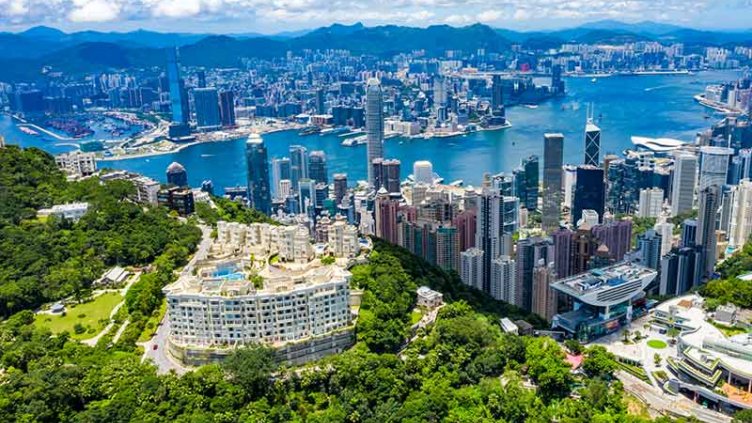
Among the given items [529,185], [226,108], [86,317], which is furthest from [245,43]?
[86,317]

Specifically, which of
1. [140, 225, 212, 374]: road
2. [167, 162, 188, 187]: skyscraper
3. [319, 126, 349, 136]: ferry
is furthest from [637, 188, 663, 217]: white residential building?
[319, 126, 349, 136]: ferry

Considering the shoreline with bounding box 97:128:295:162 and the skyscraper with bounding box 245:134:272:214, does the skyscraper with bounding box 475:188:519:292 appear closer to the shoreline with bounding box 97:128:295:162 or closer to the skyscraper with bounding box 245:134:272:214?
the skyscraper with bounding box 245:134:272:214

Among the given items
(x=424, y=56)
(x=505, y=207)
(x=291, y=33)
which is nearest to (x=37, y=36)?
(x=424, y=56)

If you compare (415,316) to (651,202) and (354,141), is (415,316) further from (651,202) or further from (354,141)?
(354,141)

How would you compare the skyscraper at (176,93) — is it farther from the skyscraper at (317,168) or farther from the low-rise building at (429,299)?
the low-rise building at (429,299)

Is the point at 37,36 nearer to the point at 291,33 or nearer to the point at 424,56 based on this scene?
A: the point at 424,56

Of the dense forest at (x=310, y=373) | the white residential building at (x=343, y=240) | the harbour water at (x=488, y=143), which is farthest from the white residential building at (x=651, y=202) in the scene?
the white residential building at (x=343, y=240)

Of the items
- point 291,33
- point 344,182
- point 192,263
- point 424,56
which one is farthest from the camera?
point 291,33
